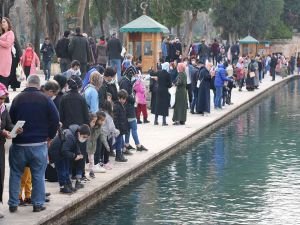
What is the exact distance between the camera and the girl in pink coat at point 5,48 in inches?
573

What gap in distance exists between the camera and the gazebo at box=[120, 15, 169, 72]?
35.4 metres

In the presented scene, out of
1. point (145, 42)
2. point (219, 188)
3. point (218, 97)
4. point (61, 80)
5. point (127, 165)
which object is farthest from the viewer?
point (145, 42)

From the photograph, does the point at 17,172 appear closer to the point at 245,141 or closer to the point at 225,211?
the point at 225,211

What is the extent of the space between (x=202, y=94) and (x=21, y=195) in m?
16.0

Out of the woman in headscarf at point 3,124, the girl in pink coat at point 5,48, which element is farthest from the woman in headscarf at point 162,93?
the woman in headscarf at point 3,124

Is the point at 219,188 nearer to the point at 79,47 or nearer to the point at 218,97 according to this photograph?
the point at 79,47

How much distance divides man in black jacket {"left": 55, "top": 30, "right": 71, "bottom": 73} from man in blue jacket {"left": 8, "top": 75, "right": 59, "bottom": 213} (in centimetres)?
1260

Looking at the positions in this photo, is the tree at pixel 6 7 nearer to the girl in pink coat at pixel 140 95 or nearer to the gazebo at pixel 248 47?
the girl in pink coat at pixel 140 95

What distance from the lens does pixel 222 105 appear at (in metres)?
32.3

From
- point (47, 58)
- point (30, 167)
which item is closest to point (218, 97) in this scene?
point (47, 58)

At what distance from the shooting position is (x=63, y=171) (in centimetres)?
1309

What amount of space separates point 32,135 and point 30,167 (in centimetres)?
43

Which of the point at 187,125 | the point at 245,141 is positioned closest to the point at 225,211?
the point at 245,141

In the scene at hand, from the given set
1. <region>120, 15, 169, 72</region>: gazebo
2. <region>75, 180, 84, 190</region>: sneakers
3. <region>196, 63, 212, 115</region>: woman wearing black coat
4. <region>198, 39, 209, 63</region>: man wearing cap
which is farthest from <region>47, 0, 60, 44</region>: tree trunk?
<region>75, 180, 84, 190</region>: sneakers
